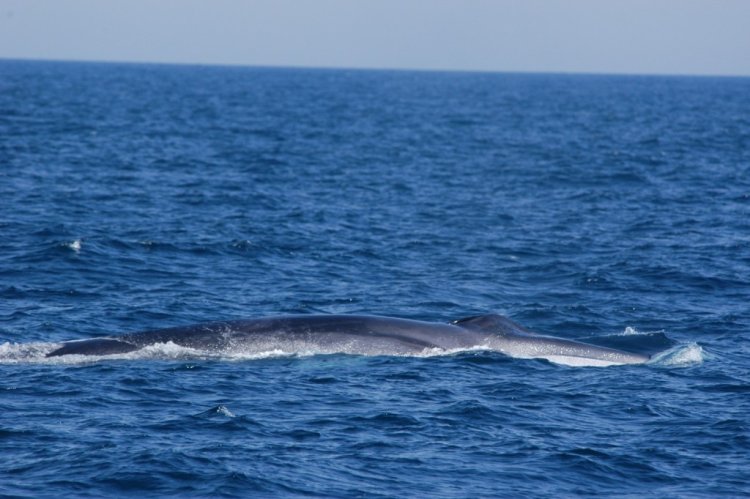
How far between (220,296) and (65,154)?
129 ft

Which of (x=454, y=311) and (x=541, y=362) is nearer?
(x=541, y=362)

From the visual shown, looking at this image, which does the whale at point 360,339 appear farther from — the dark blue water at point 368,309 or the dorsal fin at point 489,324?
the dark blue water at point 368,309

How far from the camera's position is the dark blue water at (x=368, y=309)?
68.9 ft

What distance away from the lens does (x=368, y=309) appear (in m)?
34.3

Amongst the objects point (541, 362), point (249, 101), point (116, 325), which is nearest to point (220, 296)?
point (116, 325)

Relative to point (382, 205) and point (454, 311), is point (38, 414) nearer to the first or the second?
point (454, 311)

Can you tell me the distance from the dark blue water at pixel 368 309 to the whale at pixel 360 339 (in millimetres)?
501

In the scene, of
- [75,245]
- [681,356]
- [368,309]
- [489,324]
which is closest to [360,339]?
[489,324]

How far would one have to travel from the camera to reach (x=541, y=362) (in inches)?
1121

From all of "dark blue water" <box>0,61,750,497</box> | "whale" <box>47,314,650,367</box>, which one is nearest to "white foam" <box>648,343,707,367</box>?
"dark blue water" <box>0,61,750,497</box>

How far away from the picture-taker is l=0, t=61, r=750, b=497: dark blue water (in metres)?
21.0

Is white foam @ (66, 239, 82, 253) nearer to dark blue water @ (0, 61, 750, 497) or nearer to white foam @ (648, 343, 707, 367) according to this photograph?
dark blue water @ (0, 61, 750, 497)

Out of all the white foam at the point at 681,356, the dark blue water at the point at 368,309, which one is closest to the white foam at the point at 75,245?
the dark blue water at the point at 368,309

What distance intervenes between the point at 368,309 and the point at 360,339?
5.78 meters
